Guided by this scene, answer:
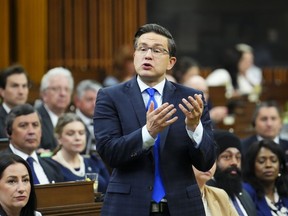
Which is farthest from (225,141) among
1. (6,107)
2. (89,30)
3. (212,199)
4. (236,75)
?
(89,30)

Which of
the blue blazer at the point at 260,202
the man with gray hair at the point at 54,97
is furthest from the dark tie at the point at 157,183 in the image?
the man with gray hair at the point at 54,97

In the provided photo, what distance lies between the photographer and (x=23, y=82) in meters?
7.08

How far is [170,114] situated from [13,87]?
147 inches

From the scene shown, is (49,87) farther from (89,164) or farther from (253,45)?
(253,45)

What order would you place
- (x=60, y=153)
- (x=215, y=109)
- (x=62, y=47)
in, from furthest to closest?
(x=62, y=47)
(x=215, y=109)
(x=60, y=153)

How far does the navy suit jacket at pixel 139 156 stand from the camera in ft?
11.9

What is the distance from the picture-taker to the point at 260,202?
19.1ft

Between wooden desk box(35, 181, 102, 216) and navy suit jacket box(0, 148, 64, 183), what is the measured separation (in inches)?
27.1

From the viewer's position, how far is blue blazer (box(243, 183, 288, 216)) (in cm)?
574

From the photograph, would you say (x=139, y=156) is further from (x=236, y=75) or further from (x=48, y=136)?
(x=236, y=75)

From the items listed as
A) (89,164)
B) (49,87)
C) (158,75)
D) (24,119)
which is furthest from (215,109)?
(158,75)

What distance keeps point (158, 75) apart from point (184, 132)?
276 mm

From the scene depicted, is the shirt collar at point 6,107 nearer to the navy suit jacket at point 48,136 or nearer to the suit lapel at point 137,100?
the navy suit jacket at point 48,136

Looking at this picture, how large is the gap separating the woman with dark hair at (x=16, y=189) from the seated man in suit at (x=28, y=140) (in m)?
1.18
